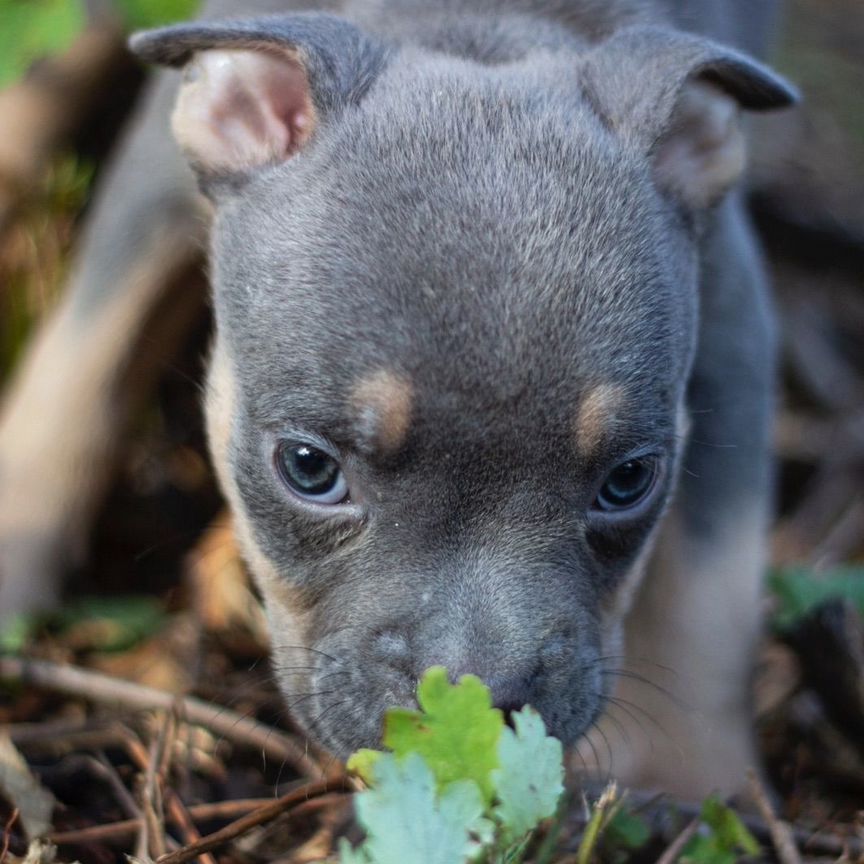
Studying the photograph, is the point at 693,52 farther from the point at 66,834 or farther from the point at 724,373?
the point at 66,834

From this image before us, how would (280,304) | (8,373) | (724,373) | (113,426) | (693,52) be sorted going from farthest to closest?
(8,373) < (113,426) < (724,373) < (693,52) < (280,304)

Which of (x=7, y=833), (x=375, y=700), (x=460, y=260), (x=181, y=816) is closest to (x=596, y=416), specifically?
(x=460, y=260)

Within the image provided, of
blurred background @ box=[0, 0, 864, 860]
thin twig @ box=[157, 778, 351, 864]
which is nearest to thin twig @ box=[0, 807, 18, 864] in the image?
thin twig @ box=[157, 778, 351, 864]

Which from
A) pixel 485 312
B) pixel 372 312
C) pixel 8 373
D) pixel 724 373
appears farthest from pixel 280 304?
pixel 8 373

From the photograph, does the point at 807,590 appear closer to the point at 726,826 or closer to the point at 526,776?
the point at 726,826

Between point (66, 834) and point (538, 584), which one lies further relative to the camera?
point (66, 834)
